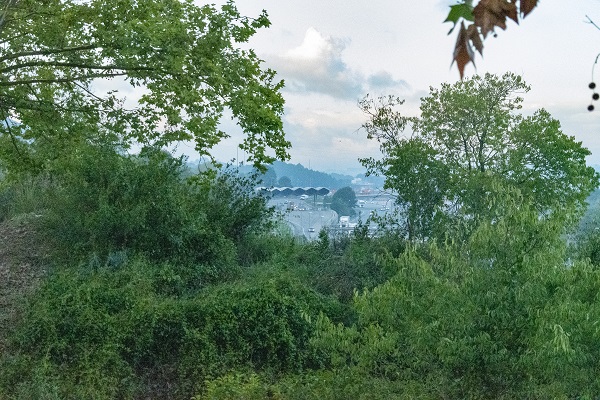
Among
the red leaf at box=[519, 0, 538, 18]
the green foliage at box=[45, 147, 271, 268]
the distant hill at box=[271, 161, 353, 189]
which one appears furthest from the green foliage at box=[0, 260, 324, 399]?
the distant hill at box=[271, 161, 353, 189]

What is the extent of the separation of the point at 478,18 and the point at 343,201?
17.5 metres

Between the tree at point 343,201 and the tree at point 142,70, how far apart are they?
27.4ft

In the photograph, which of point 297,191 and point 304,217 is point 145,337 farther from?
point 297,191

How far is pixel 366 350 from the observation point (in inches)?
241

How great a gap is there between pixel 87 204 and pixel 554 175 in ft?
29.8

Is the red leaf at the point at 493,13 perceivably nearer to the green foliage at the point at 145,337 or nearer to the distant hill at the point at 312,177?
the green foliage at the point at 145,337

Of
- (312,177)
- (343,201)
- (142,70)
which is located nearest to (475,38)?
(142,70)

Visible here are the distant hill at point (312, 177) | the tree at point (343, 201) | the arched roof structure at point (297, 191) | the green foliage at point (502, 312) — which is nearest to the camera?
the green foliage at point (502, 312)

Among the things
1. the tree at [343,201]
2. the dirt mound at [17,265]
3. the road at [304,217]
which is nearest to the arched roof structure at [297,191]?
the road at [304,217]

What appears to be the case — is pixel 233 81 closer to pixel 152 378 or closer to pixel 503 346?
pixel 152 378

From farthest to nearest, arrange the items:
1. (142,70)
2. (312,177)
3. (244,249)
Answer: (312,177) → (244,249) → (142,70)

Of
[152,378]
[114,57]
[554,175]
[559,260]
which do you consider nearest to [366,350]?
[559,260]

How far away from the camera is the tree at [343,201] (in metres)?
17.9

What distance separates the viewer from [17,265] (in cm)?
1242
